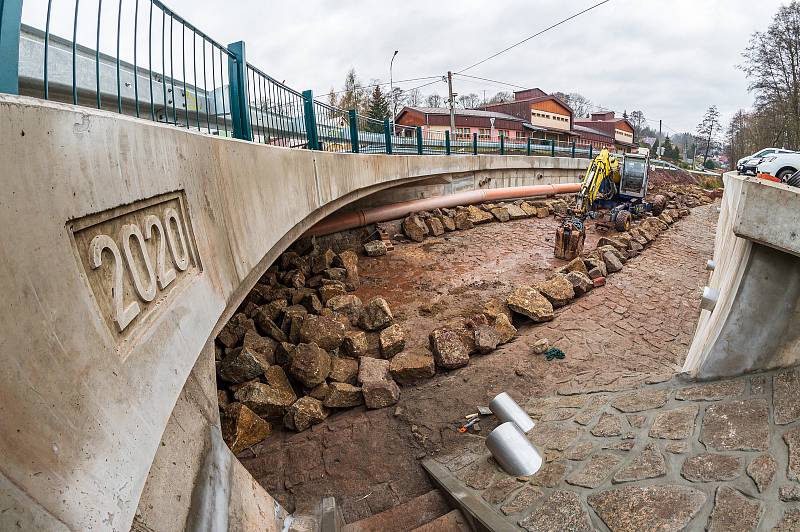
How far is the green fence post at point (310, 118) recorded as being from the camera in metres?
6.15

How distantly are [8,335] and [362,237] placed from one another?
10430 millimetres

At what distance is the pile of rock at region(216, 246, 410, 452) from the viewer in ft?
15.8

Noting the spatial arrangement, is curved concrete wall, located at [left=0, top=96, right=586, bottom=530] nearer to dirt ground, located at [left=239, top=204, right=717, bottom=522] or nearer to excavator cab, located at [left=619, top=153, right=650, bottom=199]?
dirt ground, located at [left=239, top=204, right=717, bottom=522]

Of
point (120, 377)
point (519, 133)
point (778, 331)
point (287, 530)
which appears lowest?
point (287, 530)

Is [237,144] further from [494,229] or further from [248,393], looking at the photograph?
[494,229]

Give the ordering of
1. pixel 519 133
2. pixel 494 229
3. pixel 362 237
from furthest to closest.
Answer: pixel 519 133 → pixel 494 229 → pixel 362 237

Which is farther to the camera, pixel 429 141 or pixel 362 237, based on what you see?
pixel 429 141

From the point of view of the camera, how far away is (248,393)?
484 centimetres

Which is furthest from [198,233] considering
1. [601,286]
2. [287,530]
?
[601,286]

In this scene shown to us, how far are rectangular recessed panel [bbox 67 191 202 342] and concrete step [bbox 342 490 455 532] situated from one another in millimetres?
2657

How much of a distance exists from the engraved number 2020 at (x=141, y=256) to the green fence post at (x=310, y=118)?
184 inches

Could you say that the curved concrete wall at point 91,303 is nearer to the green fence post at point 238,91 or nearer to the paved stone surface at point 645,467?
the green fence post at point 238,91

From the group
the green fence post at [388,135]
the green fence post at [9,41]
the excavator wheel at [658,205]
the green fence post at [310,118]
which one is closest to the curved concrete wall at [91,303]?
the green fence post at [9,41]

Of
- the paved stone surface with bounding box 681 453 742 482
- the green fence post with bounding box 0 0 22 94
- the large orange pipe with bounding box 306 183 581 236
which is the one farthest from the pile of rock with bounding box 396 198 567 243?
the green fence post with bounding box 0 0 22 94
